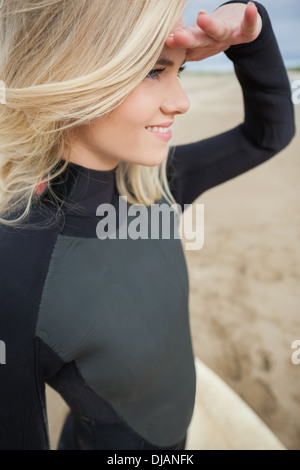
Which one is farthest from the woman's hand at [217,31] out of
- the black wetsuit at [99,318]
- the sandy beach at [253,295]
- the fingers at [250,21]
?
the sandy beach at [253,295]

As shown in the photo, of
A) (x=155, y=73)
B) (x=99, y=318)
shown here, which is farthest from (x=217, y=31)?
(x=99, y=318)

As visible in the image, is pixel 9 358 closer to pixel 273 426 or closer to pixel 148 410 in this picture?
pixel 148 410

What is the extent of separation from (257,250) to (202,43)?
3.21 metres

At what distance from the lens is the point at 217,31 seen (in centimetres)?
80

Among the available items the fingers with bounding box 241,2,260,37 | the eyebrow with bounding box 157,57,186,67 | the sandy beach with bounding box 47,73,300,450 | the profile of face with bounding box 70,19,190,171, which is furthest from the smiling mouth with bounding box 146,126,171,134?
the sandy beach with bounding box 47,73,300,450

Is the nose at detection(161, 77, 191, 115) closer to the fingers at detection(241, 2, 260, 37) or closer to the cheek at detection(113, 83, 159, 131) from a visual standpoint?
the cheek at detection(113, 83, 159, 131)

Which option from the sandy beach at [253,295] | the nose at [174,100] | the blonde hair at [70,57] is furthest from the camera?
the sandy beach at [253,295]

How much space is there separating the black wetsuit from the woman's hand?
0.33ft

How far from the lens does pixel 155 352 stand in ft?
2.92

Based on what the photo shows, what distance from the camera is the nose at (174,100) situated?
80 centimetres

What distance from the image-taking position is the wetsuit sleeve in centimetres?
108

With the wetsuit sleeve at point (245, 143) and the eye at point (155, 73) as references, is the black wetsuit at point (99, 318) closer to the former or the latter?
the wetsuit sleeve at point (245, 143)

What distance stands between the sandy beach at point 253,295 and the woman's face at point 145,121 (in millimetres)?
1219

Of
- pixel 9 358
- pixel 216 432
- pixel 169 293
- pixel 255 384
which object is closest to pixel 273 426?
pixel 255 384
